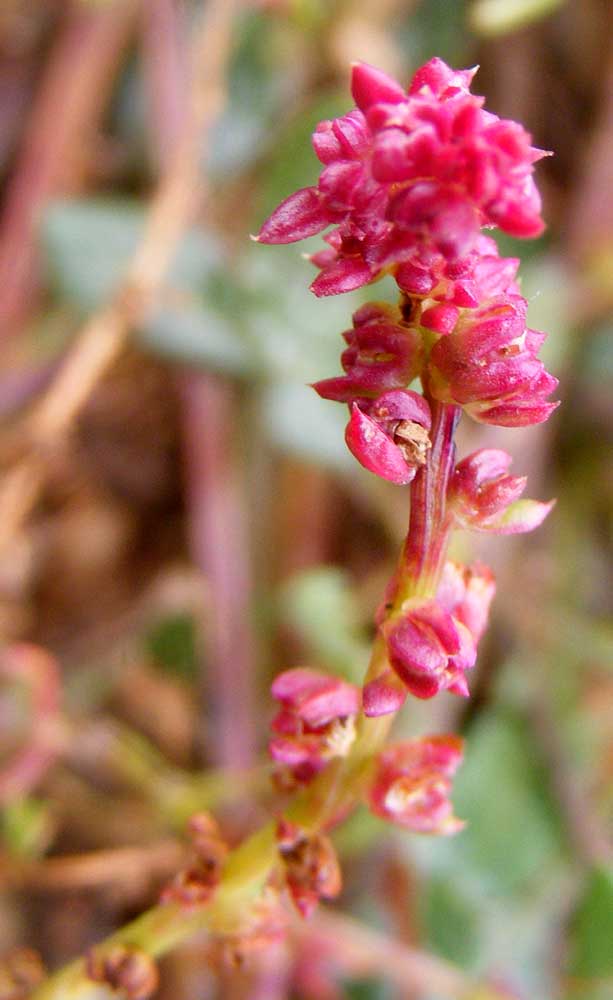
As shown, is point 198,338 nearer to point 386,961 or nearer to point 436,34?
point 436,34

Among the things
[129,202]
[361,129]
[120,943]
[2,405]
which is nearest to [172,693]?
[2,405]

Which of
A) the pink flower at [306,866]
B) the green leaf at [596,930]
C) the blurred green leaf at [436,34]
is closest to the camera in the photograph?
the pink flower at [306,866]

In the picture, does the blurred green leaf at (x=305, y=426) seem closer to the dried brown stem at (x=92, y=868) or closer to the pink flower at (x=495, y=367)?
the dried brown stem at (x=92, y=868)

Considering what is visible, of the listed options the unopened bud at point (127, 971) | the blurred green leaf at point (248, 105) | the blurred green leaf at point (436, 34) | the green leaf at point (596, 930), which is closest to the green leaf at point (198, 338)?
the blurred green leaf at point (248, 105)

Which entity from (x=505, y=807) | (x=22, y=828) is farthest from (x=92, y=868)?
(x=505, y=807)

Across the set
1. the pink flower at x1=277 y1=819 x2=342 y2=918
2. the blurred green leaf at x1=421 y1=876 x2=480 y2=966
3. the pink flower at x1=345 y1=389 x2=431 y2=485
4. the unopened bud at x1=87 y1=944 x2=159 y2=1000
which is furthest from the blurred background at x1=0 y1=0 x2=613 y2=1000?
the pink flower at x1=345 y1=389 x2=431 y2=485
